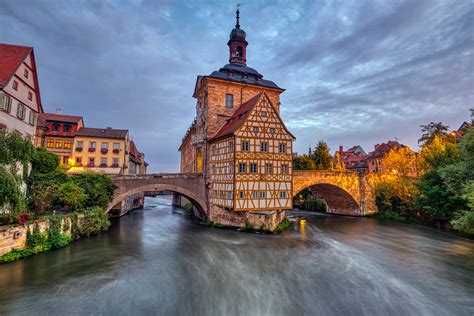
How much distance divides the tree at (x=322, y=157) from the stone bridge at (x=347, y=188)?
5.37 metres

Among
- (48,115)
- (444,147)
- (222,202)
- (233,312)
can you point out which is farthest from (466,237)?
(48,115)

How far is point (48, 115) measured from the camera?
32688mm

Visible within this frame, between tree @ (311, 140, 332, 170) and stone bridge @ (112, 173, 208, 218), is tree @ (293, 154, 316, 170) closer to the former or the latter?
tree @ (311, 140, 332, 170)

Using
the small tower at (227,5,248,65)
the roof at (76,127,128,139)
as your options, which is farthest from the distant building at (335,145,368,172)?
the roof at (76,127,128,139)

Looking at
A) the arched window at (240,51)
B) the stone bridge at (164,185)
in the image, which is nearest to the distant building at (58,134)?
the stone bridge at (164,185)

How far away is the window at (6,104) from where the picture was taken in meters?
15.0

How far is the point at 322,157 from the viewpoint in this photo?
38.7 m

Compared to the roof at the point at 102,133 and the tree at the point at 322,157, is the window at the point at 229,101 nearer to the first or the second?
the roof at the point at 102,133

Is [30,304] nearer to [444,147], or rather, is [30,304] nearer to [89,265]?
[89,265]

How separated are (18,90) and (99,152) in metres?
15.9

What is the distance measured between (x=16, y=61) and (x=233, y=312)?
2113cm

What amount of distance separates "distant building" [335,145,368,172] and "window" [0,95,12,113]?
55139mm

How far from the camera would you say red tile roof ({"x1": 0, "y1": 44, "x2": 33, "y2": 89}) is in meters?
15.6

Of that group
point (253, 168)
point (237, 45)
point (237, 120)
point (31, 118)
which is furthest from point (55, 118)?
point (253, 168)
